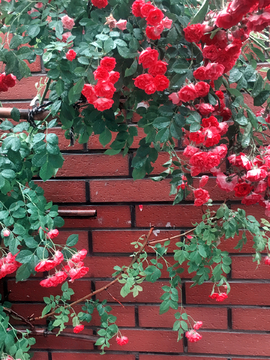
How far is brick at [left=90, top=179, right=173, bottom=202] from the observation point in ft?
3.11

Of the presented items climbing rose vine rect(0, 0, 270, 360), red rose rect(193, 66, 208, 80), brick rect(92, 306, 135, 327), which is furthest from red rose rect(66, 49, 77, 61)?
brick rect(92, 306, 135, 327)

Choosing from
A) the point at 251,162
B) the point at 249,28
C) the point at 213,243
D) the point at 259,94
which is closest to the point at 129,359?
the point at 213,243

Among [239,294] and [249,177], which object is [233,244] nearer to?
[239,294]

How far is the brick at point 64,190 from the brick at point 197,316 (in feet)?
1.50

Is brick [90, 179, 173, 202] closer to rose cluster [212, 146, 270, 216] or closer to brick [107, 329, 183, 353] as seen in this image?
rose cluster [212, 146, 270, 216]

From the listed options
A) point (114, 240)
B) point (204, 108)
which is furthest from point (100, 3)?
point (114, 240)

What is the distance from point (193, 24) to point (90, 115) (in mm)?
278

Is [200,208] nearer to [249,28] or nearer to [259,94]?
[259,94]

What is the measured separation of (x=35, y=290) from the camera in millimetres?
1012

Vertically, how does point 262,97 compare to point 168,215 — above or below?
above

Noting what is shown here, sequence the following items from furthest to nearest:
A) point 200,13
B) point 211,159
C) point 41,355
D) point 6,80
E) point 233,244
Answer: point 41,355
point 233,244
point 6,80
point 211,159
point 200,13

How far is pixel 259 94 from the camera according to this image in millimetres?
583

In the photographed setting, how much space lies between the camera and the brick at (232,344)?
95 cm

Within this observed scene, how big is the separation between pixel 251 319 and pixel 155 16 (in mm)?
967
